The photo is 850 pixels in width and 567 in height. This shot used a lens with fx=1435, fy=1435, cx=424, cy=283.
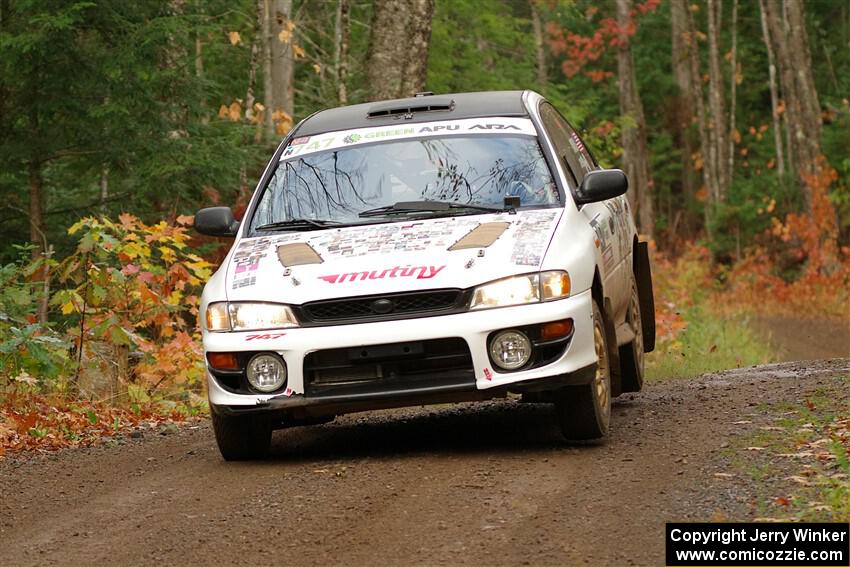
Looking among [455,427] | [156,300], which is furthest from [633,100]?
[455,427]

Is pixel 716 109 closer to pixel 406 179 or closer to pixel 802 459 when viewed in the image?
pixel 406 179

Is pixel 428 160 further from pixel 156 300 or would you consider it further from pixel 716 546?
pixel 156 300

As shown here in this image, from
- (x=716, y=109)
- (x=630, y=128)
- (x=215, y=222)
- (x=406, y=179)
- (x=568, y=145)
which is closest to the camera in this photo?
(x=406, y=179)

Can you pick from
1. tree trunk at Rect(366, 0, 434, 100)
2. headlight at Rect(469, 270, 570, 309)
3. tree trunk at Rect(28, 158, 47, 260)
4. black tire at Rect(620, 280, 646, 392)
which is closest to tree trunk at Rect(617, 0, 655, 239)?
tree trunk at Rect(366, 0, 434, 100)

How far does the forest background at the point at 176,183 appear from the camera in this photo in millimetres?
11680

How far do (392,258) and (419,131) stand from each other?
5.28ft

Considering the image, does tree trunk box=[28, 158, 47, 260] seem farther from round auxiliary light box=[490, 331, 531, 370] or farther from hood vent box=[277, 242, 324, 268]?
round auxiliary light box=[490, 331, 531, 370]

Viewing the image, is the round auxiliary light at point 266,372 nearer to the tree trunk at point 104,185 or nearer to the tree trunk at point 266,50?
the tree trunk at point 104,185

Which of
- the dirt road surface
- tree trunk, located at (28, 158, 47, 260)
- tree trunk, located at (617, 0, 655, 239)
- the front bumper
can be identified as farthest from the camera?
tree trunk, located at (617, 0, 655, 239)

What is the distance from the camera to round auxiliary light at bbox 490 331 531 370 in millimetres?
7336

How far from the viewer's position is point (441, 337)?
23.9ft

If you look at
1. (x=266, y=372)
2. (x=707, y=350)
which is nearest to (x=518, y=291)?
(x=266, y=372)

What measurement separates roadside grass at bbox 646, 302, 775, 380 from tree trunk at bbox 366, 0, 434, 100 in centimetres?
404

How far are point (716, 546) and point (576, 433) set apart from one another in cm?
250
